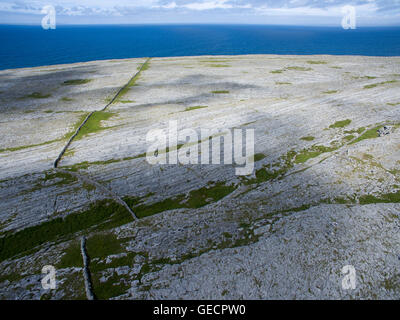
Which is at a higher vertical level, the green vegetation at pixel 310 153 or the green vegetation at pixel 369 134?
the green vegetation at pixel 369 134

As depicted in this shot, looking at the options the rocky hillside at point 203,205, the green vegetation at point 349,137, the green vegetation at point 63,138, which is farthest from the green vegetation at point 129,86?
Result: the green vegetation at point 349,137

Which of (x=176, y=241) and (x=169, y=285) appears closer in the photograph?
(x=169, y=285)

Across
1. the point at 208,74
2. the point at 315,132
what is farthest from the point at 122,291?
the point at 208,74

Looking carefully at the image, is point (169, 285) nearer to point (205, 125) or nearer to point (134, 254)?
point (134, 254)

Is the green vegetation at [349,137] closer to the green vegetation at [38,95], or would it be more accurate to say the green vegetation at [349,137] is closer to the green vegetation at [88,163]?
the green vegetation at [88,163]

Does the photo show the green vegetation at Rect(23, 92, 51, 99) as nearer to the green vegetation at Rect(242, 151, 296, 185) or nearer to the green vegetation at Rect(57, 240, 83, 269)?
the green vegetation at Rect(57, 240, 83, 269)

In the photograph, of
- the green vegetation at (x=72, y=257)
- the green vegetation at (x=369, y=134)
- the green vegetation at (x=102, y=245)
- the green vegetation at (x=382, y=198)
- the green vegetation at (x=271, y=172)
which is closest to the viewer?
the green vegetation at (x=72, y=257)

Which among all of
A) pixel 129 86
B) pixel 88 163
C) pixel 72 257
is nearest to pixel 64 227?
pixel 72 257

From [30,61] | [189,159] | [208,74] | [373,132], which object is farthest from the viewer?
[30,61]
